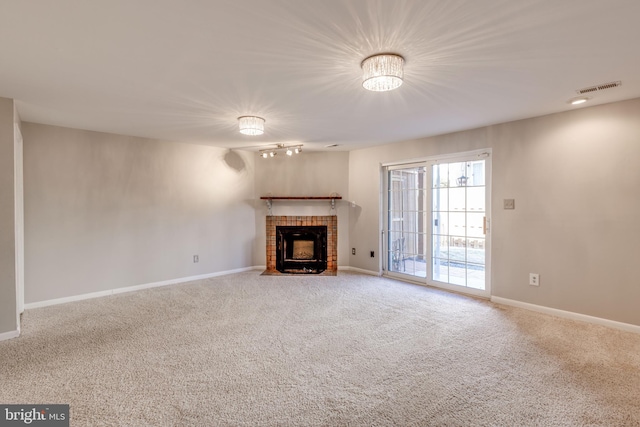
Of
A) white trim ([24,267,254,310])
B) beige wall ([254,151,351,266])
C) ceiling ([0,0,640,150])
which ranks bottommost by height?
white trim ([24,267,254,310])

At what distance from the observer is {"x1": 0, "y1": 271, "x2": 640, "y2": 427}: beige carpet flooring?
72.1 inches

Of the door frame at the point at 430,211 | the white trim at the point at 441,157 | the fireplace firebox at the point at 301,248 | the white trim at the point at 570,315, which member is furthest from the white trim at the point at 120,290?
the white trim at the point at 570,315

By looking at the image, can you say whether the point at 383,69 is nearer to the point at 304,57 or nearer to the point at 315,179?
the point at 304,57

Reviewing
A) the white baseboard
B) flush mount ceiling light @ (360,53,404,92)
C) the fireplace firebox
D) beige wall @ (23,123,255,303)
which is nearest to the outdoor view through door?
the white baseboard

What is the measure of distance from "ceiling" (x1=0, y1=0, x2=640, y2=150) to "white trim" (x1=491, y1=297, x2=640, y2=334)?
2.28 meters

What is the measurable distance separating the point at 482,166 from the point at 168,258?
4975 millimetres

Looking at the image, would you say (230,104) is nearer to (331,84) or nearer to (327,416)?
(331,84)

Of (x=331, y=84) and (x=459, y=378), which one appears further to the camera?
(x=331, y=84)

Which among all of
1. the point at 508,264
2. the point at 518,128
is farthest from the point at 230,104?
the point at 508,264

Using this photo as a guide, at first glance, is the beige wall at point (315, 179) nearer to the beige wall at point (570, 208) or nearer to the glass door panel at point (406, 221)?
the glass door panel at point (406, 221)

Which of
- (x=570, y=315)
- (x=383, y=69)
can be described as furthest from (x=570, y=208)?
(x=383, y=69)

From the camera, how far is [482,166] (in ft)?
13.5

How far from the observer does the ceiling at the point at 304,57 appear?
161 cm

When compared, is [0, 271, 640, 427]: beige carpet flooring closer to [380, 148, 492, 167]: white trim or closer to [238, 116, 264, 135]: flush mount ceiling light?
[380, 148, 492, 167]: white trim
